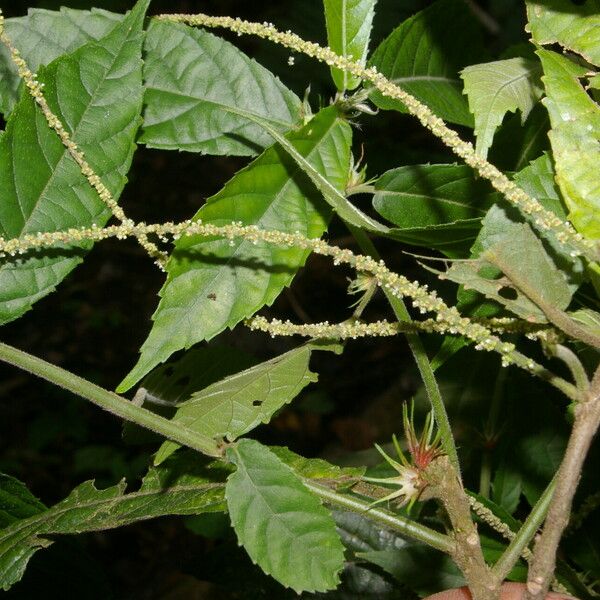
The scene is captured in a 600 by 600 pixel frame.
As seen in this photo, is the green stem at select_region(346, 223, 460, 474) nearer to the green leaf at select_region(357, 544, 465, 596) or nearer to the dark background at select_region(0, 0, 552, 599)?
the green leaf at select_region(357, 544, 465, 596)

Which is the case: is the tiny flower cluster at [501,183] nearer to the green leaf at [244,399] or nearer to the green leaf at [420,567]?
the green leaf at [244,399]

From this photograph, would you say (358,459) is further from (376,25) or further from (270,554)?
(376,25)

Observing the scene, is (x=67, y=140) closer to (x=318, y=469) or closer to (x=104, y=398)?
(x=104, y=398)

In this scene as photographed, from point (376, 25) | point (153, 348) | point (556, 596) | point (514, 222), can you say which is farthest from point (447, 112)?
point (376, 25)

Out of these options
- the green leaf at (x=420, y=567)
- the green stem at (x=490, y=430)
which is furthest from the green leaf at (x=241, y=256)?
the green stem at (x=490, y=430)

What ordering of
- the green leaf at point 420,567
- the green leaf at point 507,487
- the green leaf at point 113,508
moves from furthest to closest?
1. the green leaf at point 507,487
2. the green leaf at point 420,567
3. the green leaf at point 113,508

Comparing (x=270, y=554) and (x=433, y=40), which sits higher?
(x=433, y=40)

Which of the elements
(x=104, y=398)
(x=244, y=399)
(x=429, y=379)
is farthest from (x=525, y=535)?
(x=104, y=398)
